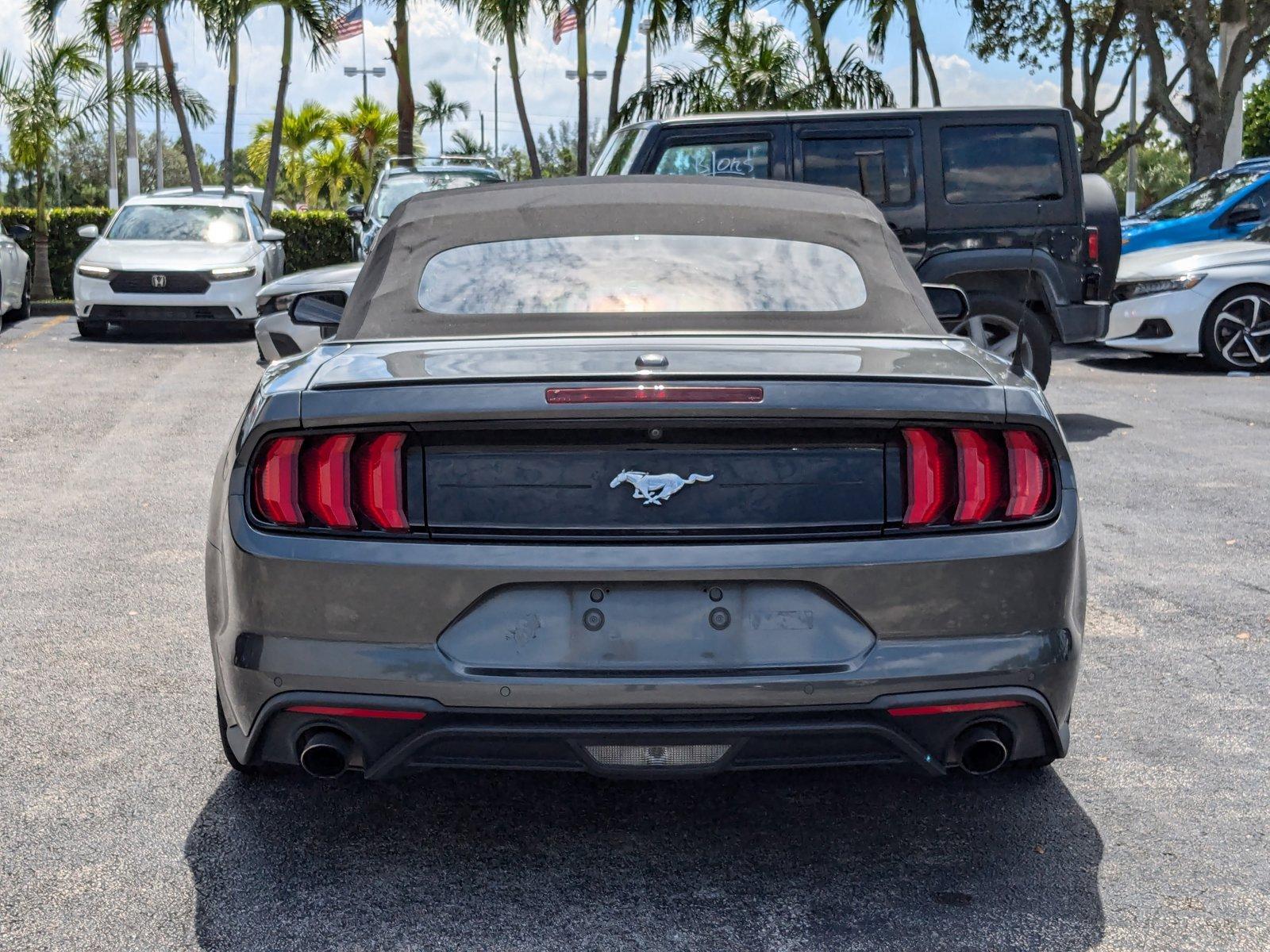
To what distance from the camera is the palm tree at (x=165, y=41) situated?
2302cm

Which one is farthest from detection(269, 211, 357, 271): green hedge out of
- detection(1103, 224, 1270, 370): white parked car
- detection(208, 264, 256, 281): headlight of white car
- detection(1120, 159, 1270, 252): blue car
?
detection(1103, 224, 1270, 370): white parked car

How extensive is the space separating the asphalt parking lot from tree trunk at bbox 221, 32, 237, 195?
67.6 feet

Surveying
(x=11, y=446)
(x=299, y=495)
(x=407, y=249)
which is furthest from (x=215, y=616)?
(x=11, y=446)

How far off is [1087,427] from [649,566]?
8.32 m

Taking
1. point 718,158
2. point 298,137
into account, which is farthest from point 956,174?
point 298,137

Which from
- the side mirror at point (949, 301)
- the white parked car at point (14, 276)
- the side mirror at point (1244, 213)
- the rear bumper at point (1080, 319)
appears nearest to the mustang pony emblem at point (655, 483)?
the side mirror at point (949, 301)

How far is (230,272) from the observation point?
1694 centimetres

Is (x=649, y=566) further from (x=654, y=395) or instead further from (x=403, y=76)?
(x=403, y=76)

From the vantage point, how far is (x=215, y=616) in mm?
3508

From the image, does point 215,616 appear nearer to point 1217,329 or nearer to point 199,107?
point 1217,329

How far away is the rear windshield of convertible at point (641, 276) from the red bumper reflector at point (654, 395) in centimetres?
94

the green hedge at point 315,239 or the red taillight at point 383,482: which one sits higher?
the green hedge at point 315,239

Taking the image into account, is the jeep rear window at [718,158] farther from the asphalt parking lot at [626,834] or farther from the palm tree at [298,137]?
the palm tree at [298,137]

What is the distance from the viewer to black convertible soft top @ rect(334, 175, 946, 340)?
4016 mm
